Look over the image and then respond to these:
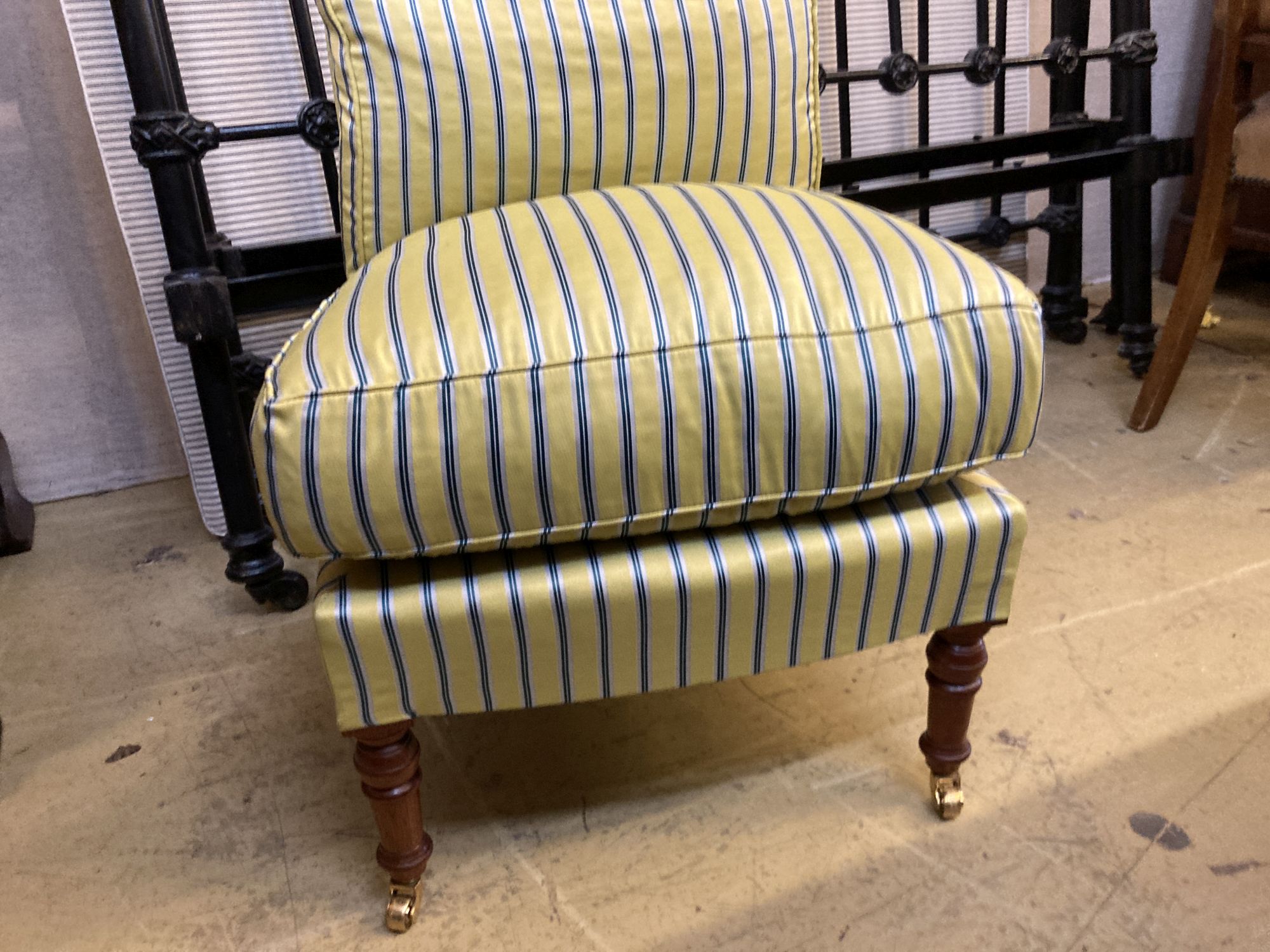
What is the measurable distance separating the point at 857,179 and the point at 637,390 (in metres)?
0.90

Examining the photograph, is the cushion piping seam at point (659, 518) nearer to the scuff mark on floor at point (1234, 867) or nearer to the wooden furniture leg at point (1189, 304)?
the scuff mark on floor at point (1234, 867)

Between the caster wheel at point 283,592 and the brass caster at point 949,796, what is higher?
the caster wheel at point 283,592

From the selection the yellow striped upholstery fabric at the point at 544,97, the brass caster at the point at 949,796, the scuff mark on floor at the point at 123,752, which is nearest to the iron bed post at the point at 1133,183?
the yellow striped upholstery fabric at the point at 544,97

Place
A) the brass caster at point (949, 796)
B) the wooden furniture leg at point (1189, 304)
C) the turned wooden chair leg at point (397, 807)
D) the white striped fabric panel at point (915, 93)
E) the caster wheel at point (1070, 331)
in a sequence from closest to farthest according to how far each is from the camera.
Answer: the turned wooden chair leg at point (397, 807) → the brass caster at point (949, 796) → the wooden furniture leg at point (1189, 304) → the white striped fabric panel at point (915, 93) → the caster wheel at point (1070, 331)

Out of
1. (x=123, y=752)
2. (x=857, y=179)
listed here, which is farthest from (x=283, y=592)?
(x=857, y=179)

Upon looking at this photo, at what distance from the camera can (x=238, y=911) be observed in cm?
82

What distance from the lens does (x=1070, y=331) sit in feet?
5.86

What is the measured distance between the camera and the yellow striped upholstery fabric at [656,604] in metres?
0.68

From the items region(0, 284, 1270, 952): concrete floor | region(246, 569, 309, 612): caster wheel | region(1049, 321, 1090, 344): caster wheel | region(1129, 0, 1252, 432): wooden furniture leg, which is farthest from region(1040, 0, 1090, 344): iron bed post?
region(246, 569, 309, 612): caster wheel

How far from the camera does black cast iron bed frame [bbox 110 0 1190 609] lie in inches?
41.4

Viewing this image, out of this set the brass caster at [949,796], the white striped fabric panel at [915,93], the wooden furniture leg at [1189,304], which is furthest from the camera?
the white striped fabric panel at [915,93]

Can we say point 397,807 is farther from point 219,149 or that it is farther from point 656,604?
point 219,149

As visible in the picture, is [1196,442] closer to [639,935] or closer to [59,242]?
[639,935]

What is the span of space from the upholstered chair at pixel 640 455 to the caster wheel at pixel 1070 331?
3.63 feet
